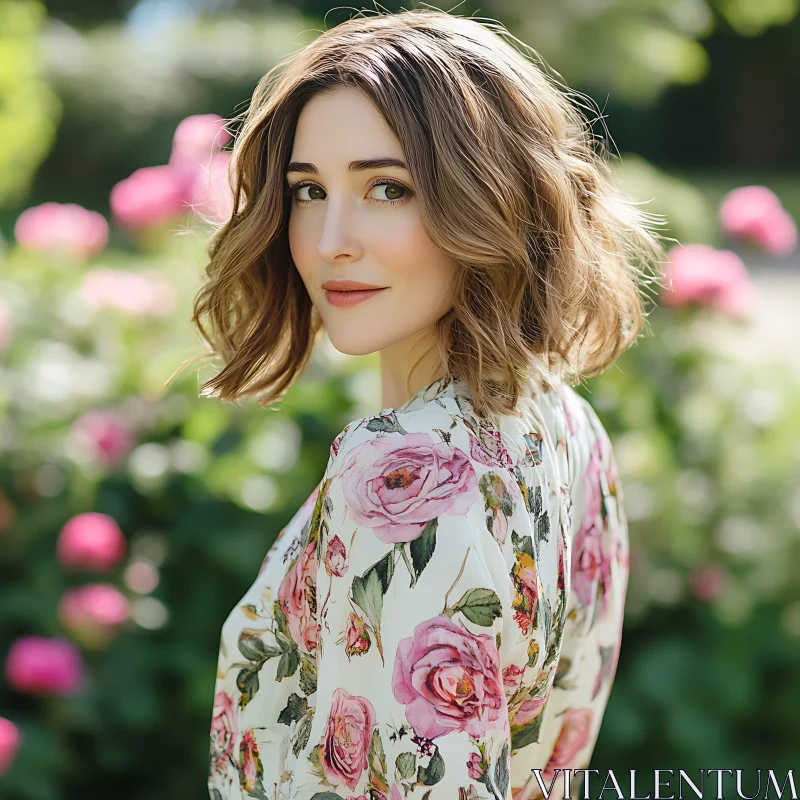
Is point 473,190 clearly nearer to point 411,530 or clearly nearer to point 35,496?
point 411,530

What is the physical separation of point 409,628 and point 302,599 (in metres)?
0.19

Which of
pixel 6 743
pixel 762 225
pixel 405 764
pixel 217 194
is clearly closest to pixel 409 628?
pixel 405 764

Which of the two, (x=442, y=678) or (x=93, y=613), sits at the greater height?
(x=442, y=678)

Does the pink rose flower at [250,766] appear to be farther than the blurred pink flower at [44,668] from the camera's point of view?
No

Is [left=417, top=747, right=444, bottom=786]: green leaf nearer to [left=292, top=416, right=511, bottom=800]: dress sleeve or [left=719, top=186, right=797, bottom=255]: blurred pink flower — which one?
[left=292, top=416, right=511, bottom=800]: dress sleeve

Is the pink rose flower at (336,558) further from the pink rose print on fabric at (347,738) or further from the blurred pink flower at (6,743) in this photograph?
the blurred pink flower at (6,743)

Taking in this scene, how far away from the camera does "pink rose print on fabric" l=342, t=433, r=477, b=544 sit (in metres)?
0.98

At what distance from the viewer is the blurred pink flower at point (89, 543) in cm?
246

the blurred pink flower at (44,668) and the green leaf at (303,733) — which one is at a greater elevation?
the green leaf at (303,733)

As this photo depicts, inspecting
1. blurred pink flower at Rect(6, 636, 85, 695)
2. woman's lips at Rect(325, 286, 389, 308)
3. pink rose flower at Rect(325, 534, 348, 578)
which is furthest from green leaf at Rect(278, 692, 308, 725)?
blurred pink flower at Rect(6, 636, 85, 695)

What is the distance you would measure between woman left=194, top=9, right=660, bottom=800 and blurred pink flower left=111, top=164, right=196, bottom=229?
1.66 m

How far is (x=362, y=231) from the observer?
1.14 m

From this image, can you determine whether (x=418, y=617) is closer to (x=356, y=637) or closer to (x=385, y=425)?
(x=356, y=637)

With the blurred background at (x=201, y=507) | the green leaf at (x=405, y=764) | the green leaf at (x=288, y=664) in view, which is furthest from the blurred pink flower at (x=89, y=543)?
the green leaf at (x=405, y=764)
